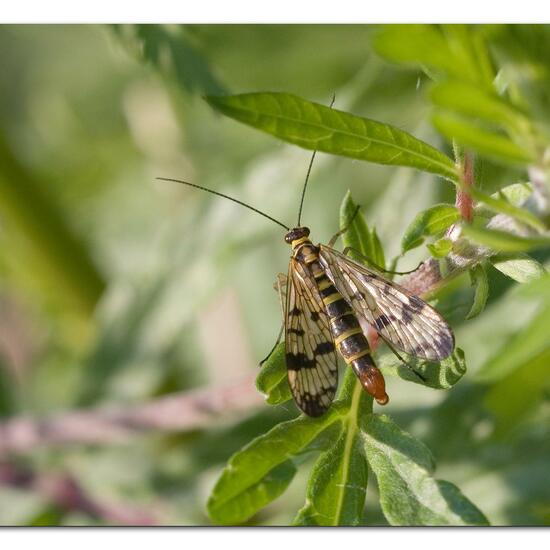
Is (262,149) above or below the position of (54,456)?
above

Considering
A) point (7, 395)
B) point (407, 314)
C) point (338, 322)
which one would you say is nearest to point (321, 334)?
point (338, 322)

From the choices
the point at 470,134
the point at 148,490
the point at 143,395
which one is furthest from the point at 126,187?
the point at 470,134

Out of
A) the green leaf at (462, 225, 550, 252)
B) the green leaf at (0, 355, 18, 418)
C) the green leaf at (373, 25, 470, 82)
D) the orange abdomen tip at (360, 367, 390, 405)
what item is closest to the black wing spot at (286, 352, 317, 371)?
the orange abdomen tip at (360, 367, 390, 405)

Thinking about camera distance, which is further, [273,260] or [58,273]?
[273,260]

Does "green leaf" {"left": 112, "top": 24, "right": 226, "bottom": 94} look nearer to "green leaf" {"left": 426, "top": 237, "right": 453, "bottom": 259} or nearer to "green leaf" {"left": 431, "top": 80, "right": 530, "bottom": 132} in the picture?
"green leaf" {"left": 426, "top": 237, "right": 453, "bottom": 259}

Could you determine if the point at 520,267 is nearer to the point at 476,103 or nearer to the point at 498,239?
the point at 498,239

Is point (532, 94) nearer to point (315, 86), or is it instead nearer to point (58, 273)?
point (58, 273)
